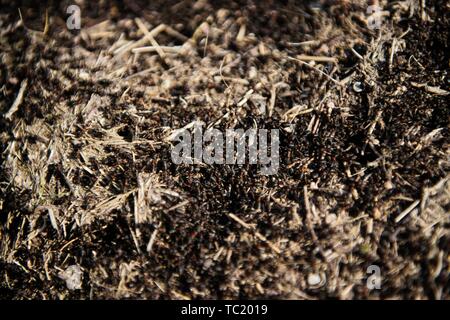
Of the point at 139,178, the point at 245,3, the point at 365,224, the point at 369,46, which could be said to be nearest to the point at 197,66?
the point at 245,3

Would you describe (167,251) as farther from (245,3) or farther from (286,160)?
(245,3)

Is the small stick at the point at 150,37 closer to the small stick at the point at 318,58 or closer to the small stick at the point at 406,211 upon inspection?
the small stick at the point at 318,58

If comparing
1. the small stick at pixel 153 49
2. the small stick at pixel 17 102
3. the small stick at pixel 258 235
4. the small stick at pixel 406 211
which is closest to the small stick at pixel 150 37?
the small stick at pixel 153 49

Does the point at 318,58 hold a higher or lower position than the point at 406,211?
higher

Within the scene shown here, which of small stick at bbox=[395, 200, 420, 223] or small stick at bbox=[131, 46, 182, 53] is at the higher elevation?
small stick at bbox=[131, 46, 182, 53]

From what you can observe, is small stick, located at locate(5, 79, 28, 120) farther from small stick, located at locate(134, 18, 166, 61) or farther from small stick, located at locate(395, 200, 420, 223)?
small stick, located at locate(395, 200, 420, 223)

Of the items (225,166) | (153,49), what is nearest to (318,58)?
(225,166)

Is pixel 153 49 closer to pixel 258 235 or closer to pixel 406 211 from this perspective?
pixel 258 235

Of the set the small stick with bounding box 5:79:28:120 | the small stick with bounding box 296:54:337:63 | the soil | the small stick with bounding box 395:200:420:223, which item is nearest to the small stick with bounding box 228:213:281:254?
the soil

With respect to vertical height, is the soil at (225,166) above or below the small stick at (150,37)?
below
